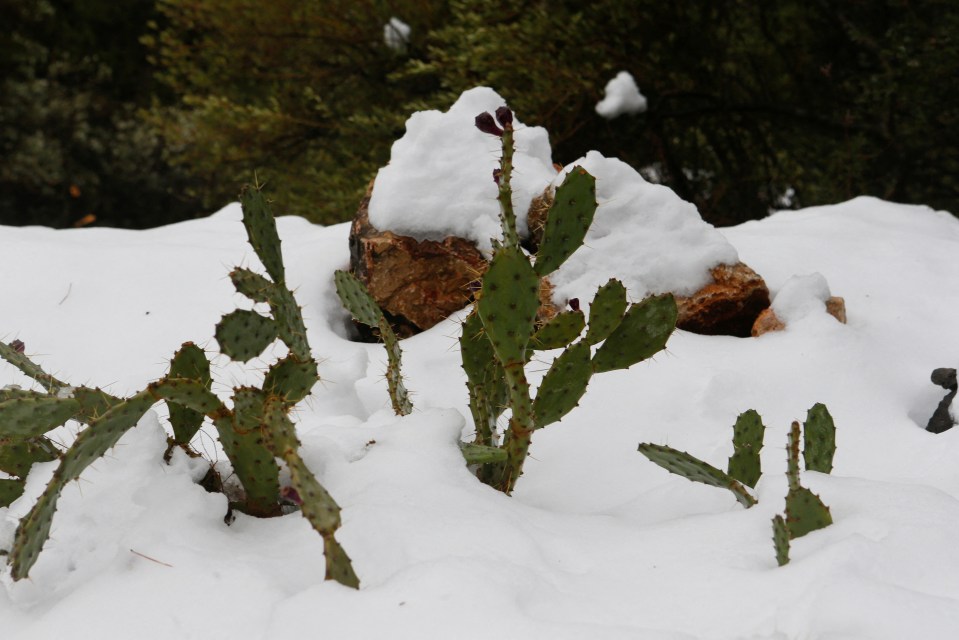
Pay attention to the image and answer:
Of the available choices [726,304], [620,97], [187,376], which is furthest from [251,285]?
[620,97]

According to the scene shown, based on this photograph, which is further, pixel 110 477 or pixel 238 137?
pixel 238 137

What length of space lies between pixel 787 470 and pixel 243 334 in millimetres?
1197

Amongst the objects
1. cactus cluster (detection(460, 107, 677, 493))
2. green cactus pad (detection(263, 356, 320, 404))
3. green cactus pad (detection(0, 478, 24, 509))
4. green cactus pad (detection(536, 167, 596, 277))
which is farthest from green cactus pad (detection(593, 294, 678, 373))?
green cactus pad (detection(0, 478, 24, 509))

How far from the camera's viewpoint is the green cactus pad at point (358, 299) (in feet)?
7.68

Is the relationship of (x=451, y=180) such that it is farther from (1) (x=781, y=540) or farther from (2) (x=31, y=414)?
(1) (x=781, y=540)

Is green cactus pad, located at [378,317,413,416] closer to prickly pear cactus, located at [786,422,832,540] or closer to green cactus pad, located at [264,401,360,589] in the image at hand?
green cactus pad, located at [264,401,360,589]

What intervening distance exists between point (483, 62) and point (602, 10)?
921mm

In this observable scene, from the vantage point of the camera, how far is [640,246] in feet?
10.4

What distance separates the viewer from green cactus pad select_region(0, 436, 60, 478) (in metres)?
1.81

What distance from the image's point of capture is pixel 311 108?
7418 mm

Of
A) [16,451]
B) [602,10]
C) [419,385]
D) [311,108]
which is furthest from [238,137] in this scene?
[16,451]

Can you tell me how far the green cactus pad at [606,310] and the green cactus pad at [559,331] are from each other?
0.03 metres

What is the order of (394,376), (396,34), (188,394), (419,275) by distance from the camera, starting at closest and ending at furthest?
1. (188,394)
2. (394,376)
3. (419,275)
4. (396,34)

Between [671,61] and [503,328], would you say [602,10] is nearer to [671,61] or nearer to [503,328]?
[671,61]
